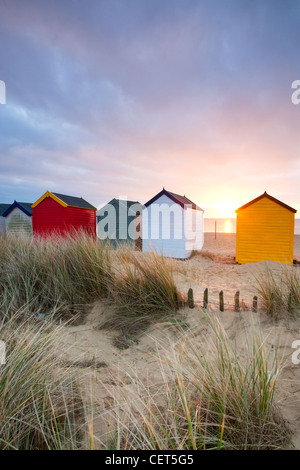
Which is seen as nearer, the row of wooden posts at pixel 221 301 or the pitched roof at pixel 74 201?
the row of wooden posts at pixel 221 301

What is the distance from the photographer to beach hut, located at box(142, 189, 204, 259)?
13.5 metres

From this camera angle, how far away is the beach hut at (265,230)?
1187cm

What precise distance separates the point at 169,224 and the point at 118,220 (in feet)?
12.4

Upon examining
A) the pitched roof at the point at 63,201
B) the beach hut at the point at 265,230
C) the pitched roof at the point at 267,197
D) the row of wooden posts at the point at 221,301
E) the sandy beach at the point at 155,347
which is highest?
the pitched roof at the point at 63,201

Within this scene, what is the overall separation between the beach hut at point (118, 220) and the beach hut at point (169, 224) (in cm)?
181

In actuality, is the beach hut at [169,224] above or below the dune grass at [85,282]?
above

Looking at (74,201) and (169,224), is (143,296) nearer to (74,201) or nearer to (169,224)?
(169,224)

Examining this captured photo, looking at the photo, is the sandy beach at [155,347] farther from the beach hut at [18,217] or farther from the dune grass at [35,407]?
the beach hut at [18,217]

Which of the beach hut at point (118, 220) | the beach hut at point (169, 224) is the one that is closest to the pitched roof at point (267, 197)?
the beach hut at point (169, 224)

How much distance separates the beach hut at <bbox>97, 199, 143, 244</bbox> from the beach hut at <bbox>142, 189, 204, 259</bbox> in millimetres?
1811

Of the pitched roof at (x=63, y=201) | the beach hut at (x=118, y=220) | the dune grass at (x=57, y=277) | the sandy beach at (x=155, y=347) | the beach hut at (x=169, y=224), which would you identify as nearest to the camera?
the sandy beach at (x=155, y=347)

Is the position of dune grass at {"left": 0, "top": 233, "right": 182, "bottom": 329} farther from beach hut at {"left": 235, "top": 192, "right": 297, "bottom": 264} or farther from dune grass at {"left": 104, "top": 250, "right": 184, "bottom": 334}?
beach hut at {"left": 235, "top": 192, "right": 297, "bottom": 264}

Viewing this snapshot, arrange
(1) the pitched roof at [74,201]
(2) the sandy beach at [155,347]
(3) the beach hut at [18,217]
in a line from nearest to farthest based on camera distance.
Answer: (2) the sandy beach at [155,347] < (1) the pitched roof at [74,201] < (3) the beach hut at [18,217]

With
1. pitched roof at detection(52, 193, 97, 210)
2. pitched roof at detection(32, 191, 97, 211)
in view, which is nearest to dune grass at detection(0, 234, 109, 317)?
pitched roof at detection(32, 191, 97, 211)
